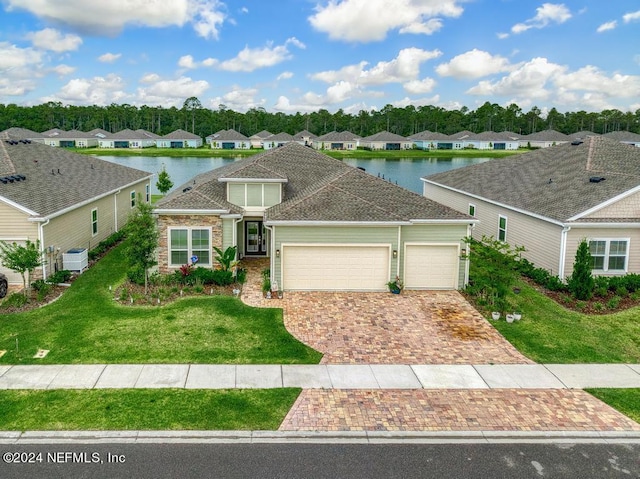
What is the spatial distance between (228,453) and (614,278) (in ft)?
54.2

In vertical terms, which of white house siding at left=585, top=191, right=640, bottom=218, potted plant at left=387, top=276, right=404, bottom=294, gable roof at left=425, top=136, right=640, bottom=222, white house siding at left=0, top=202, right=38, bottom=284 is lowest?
potted plant at left=387, top=276, right=404, bottom=294

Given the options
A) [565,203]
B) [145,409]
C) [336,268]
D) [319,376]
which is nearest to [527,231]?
[565,203]

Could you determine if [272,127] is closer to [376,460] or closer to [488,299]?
[488,299]

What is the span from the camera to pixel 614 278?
1934 cm

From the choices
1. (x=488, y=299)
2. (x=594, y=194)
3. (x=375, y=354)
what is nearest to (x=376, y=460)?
(x=375, y=354)

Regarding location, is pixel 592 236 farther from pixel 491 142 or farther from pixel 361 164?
pixel 491 142

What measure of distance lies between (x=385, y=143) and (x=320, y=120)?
102ft

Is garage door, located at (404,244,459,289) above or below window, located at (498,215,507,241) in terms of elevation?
below

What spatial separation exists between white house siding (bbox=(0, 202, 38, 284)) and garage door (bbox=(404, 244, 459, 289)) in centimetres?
1385

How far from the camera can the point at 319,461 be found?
893 cm

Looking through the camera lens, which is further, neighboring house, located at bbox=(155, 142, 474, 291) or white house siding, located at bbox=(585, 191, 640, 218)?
white house siding, located at bbox=(585, 191, 640, 218)

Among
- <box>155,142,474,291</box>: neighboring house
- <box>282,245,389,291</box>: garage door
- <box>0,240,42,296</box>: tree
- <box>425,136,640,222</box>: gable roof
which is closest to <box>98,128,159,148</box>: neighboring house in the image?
<box>425,136,640,222</box>: gable roof

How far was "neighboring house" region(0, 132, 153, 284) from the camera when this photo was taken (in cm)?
1853

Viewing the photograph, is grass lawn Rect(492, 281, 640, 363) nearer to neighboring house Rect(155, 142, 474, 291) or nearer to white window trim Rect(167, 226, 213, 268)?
neighboring house Rect(155, 142, 474, 291)
